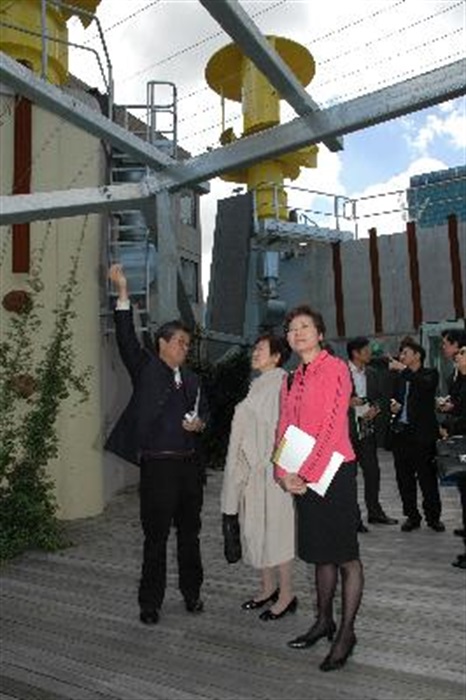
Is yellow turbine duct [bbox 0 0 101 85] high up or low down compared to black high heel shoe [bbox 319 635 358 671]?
up

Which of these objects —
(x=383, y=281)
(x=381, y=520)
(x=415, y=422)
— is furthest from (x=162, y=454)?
(x=383, y=281)

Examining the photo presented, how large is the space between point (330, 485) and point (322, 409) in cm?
38

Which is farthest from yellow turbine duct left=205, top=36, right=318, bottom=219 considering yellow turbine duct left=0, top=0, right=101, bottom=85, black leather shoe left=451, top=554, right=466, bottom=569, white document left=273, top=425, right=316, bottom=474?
white document left=273, top=425, right=316, bottom=474

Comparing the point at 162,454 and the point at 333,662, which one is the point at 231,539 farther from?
the point at 333,662

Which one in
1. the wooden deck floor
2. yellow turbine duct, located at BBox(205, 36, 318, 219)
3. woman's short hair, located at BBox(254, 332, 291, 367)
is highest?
yellow turbine duct, located at BBox(205, 36, 318, 219)

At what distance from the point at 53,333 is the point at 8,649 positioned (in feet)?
14.8

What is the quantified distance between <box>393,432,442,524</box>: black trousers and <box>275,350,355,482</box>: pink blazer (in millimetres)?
3213

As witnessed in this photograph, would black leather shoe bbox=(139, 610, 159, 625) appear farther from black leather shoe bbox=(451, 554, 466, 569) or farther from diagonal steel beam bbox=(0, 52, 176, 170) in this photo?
diagonal steel beam bbox=(0, 52, 176, 170)

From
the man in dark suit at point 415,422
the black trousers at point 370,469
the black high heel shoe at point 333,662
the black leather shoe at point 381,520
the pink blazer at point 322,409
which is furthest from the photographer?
the black leather shoe at point 381,520

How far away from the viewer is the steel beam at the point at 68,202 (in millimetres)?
4684

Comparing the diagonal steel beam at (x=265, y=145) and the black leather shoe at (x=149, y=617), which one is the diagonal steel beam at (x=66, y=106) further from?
the black leather shoe at (x=149, y=617)

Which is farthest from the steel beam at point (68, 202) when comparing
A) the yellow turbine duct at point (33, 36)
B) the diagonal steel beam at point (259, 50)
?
the yellow turbine duct at point (33, 36)

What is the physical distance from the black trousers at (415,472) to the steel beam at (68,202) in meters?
3.41

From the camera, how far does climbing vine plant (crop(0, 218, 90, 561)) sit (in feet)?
21.7
